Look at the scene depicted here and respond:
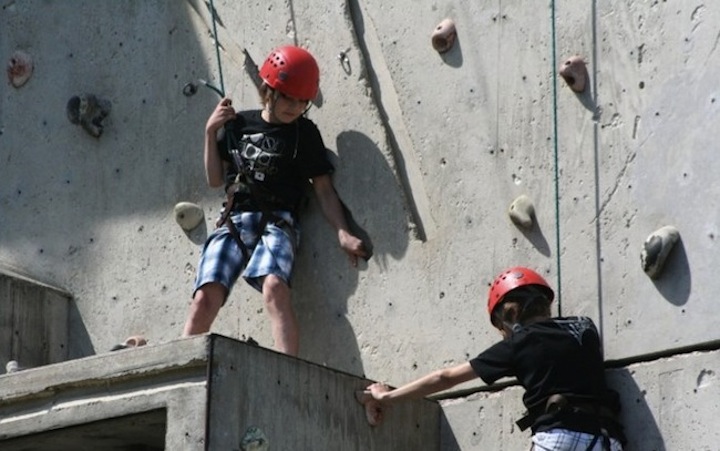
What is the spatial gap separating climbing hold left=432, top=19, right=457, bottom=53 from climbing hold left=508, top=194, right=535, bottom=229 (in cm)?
A: 78

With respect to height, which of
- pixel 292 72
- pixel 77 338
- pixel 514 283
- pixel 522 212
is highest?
pixel 292 72

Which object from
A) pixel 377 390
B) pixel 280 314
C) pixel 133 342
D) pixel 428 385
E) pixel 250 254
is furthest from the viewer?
pixel 133 342

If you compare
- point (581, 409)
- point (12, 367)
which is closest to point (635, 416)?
point (581, 409)

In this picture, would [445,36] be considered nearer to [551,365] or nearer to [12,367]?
[551,365]

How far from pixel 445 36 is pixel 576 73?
0.67 metres

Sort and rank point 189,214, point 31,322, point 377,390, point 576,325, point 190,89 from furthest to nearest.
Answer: point 190,89 → point 31,322 → point 189,214 → point 377,390 → point 576,325

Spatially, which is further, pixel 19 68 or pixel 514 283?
pixel 19 68

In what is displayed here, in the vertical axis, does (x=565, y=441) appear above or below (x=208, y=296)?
below

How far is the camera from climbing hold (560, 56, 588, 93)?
823cm

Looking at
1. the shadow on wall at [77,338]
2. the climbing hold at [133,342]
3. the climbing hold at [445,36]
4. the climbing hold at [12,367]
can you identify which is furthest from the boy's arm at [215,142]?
the climbing hold at [12,367]

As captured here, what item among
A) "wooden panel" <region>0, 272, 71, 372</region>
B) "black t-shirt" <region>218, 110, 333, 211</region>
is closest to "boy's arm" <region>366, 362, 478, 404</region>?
"black t-shirt" <region>218, 110, 333, 211</region>

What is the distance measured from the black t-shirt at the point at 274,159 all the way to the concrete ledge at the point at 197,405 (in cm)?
105

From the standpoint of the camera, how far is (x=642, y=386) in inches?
307

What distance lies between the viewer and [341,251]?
28.7 ft
